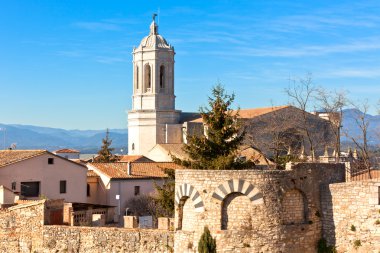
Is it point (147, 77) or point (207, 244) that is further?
point (147, 77)

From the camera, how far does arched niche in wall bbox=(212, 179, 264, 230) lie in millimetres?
21281

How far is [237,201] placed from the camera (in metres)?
21.5

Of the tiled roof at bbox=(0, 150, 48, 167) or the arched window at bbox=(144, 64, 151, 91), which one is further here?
the arched window at bbox=(144, 64, 151, 91)

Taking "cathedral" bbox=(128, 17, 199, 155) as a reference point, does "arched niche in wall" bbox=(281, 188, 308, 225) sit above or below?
below

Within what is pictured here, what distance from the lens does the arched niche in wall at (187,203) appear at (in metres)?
22.0

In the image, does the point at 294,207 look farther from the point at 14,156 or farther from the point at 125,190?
the point at 125,190

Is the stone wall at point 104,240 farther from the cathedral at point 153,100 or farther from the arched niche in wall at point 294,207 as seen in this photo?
the cathedral at point 153,100

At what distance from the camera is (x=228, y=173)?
21.5m

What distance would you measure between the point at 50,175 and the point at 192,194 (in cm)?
2678

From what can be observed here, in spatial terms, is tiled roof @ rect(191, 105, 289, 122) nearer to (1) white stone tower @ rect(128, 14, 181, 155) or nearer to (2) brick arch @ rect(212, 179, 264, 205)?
(1) white stone tower @ rect(128, 14, 181, 155)

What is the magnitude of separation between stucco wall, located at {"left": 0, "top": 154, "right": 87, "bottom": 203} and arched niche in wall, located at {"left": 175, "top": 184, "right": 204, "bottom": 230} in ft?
75.9

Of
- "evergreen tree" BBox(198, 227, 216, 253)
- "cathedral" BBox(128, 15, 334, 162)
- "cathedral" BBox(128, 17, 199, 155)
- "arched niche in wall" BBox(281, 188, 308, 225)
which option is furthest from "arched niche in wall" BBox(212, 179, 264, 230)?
"cathedral" BBox(128, 17, 199, 155)

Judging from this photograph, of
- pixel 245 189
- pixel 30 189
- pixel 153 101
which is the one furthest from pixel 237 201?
pixel 153 101

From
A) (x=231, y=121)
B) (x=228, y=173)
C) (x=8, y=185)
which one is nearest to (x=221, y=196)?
(x=228, y=173)
